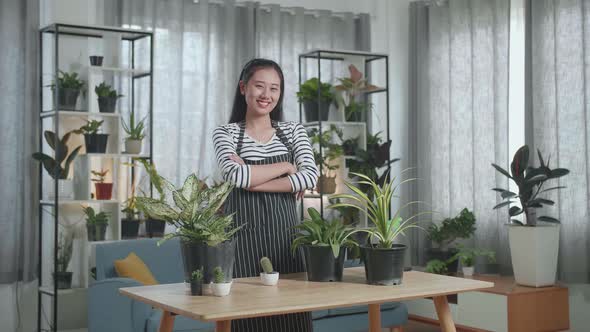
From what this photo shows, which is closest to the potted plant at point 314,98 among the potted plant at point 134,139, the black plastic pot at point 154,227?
the potted plant at point 134,139

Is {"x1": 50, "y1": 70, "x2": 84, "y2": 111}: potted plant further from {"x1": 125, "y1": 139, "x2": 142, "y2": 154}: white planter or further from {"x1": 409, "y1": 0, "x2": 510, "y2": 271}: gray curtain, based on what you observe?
{"x1": 409, "y1": 0, "x2": 510, "y2": 271}: gray curtain

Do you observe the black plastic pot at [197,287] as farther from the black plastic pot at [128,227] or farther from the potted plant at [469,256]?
the potted plant at [469,256]

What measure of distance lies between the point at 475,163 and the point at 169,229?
8.14ft

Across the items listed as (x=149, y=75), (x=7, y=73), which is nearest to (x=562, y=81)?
(x=149, y=75)

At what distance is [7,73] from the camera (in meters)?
5.20

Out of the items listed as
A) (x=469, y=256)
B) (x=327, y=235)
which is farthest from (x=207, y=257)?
(x=469, y=256)

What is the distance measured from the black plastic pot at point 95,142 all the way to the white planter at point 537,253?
285cm

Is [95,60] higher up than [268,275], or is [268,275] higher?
[95,60]

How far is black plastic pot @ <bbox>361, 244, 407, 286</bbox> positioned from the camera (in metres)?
2.29

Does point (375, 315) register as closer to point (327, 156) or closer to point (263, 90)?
point (263, 90)

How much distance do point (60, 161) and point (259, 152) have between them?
272cm

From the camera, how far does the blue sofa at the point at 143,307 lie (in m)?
4.00

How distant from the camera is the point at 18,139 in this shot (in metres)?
5.21

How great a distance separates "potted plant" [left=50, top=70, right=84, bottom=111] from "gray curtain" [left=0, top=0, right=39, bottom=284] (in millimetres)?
382
